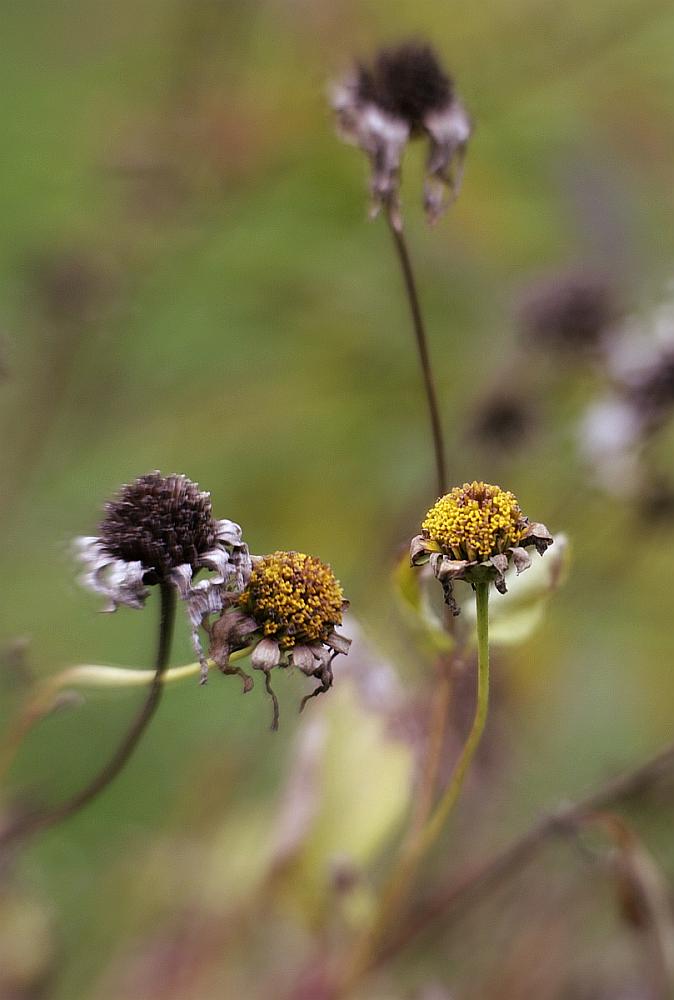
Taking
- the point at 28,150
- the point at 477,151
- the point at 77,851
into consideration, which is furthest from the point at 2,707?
the point at 28,150

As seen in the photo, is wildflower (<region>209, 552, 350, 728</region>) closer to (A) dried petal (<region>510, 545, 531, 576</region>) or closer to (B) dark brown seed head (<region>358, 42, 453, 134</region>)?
(A) dried petal (<region>510, 545, 531, 576</region>)

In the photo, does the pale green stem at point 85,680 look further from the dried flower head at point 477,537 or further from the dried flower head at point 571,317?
the dried flower head at point 571,317

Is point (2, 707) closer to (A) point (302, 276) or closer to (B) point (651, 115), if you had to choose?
(A) point (302, 276)

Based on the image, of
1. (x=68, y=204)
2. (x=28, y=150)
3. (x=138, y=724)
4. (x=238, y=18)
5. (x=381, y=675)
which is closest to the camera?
(x=138, y=724)

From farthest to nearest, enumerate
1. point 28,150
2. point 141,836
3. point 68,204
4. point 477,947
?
point 28,150 < point 68,204 < point 141,836 < point 477,947

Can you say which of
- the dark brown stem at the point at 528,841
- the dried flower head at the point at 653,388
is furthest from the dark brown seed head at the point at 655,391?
the dark brown stem at the point at 528,841

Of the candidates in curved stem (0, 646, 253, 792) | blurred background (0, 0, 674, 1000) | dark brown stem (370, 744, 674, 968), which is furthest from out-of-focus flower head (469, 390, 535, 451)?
curved stem (0, 646, 253, 792)

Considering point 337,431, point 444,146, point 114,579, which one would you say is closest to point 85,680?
point 114,579
